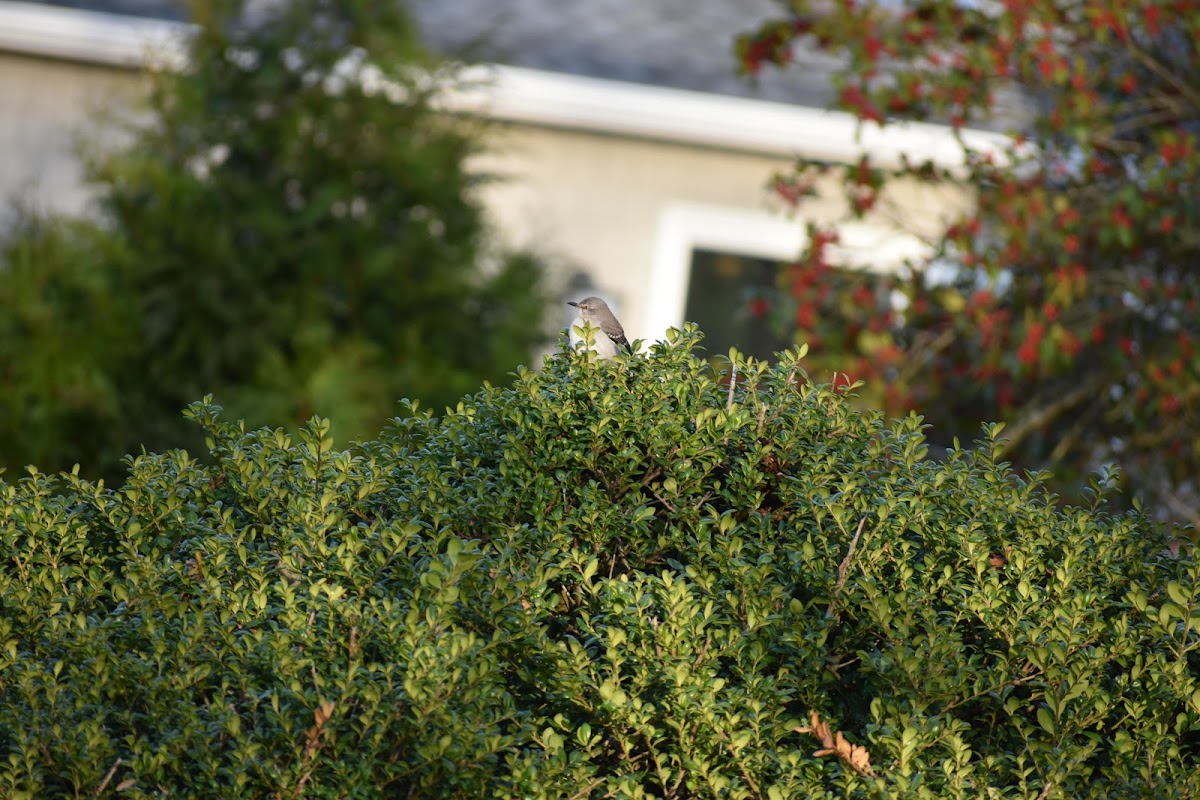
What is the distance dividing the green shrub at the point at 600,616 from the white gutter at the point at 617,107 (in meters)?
6.70

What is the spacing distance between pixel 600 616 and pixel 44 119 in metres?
8.62

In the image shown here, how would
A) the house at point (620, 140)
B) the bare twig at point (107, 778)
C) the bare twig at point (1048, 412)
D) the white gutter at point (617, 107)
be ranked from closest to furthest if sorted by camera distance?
the bare twig at point (107, 778), the bare twig at point (1048, 412), the white gutter at point (617, 107), the house at point (620, 140)

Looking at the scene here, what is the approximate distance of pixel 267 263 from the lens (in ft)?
25.9

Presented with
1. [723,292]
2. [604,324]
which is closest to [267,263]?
[604,324]

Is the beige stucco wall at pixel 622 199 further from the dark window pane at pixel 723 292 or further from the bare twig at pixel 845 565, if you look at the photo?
the bare twig at pixel 845 565

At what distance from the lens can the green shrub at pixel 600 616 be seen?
256 cm

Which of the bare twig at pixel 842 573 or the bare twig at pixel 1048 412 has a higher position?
the bare twig at pixel 842 573

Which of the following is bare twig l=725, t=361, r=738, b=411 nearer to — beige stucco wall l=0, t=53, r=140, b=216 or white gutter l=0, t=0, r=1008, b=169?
white gutter l=0, t=0, r=1008, b=169

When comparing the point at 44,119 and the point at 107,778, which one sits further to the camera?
the point at 44,119

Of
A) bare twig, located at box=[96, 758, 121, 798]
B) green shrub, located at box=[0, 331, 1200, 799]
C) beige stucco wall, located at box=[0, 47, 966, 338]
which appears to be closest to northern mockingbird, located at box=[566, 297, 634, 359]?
green shrub, located at box=[0, 331, 1200, 799]

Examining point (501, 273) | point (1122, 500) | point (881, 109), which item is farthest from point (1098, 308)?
point (501, 273)

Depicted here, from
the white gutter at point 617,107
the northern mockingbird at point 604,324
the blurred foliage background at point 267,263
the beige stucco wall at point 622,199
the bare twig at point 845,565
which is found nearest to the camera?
the bare twig at point 845,565

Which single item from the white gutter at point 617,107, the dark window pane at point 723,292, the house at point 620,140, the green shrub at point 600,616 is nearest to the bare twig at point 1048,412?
the house at point 620,140

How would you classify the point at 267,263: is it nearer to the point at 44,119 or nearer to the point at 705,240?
the point at 44,119
